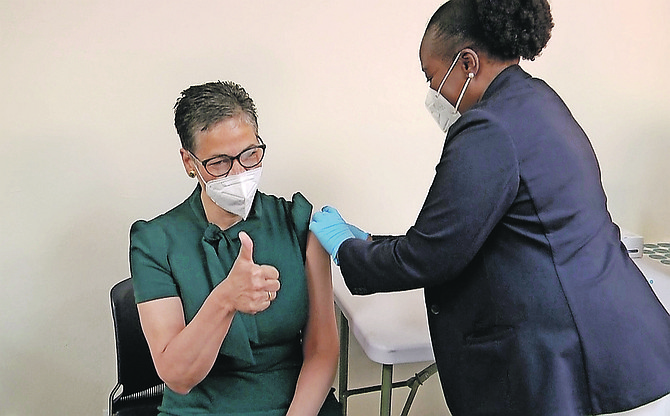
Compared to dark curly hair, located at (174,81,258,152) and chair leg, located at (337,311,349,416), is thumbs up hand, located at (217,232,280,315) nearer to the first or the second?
dark curly hair, located at (174,81,258,152)

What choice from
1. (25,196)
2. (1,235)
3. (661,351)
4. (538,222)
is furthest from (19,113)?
(661,351)

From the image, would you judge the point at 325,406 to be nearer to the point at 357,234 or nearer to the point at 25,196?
the point at 357,234

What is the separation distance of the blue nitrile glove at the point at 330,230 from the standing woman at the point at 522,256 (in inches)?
5.0

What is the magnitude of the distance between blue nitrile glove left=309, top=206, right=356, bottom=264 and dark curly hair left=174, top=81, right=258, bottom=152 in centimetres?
25

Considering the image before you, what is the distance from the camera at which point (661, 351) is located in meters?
1.20

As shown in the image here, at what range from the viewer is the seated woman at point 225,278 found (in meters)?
1.34

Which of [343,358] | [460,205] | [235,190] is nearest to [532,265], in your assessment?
[460,205]

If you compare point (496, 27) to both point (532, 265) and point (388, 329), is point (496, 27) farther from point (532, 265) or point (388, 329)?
point (388, 329)

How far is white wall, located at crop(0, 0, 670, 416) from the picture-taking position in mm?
1806

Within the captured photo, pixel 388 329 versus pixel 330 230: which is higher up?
pixel 330 230

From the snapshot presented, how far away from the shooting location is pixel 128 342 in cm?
160

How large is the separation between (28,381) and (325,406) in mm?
1084

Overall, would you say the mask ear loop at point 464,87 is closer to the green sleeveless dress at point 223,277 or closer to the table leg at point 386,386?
the green sleeveless dress at point 223,277

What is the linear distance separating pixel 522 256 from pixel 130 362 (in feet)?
3.39
